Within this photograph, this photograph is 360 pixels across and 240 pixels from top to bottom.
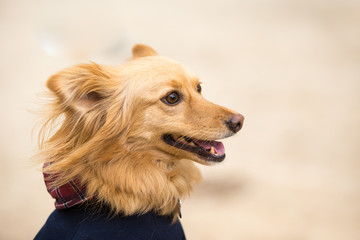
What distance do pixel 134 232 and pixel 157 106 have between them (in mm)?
692

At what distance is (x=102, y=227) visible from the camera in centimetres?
202

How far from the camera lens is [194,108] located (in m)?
2.15

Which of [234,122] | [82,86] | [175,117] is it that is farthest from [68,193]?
[234,122]

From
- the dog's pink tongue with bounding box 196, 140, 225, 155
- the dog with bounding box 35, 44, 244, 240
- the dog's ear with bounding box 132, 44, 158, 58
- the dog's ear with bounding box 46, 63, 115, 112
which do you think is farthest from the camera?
the dog's ear with bounding box 132, 44, 158, 58

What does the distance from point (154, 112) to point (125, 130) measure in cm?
20

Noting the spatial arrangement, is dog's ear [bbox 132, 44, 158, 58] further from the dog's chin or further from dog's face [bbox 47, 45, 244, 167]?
the dog's chin

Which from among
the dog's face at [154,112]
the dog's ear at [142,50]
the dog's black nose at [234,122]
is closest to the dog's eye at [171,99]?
the dog's face at [154,112]

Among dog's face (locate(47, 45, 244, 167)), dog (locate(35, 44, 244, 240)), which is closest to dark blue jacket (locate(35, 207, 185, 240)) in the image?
dog (locate(35, 44, 244, 240))

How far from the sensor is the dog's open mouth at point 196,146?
213 cm

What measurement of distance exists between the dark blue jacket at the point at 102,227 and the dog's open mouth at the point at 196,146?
430 millimetres

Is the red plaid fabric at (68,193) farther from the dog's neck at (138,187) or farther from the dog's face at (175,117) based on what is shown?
the dog's face at (175,117)

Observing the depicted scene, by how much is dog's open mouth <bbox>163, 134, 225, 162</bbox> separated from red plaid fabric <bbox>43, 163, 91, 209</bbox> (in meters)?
0.55

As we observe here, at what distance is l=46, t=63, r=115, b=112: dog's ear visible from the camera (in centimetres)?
196

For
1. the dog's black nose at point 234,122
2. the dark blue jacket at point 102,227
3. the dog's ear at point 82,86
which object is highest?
the dog's black nose at point 234,122
